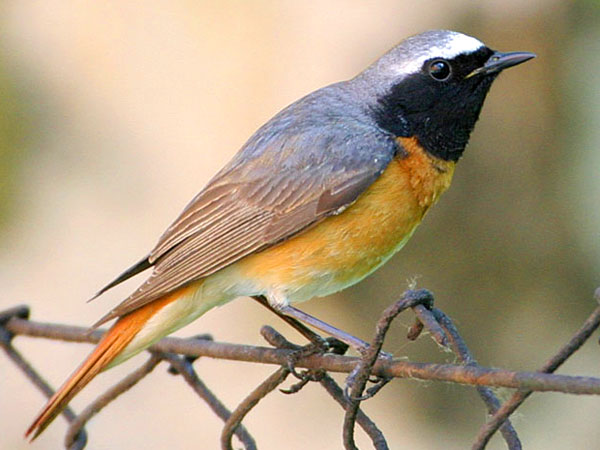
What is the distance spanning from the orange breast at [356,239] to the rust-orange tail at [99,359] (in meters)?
0.33

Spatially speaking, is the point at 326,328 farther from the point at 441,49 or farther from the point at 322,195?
the point at 441,49

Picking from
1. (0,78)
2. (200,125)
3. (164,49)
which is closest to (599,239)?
(200,125)

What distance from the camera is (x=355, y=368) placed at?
2047 millimetres

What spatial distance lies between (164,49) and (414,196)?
1895mm

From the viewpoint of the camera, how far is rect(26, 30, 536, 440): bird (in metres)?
3.05

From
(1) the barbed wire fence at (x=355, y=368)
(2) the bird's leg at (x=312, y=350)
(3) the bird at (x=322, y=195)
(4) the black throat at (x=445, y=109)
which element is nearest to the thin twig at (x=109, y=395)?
(1) the barbed wire fence at (x=355, y=368)

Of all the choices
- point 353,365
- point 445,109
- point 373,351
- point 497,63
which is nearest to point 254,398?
point 353,365

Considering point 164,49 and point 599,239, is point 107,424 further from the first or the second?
point 599,239

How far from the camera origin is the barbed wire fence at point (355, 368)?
1647 millimetres

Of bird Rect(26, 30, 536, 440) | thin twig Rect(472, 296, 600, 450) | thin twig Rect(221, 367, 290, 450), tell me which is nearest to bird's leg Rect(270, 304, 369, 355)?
bird Rect(26, 30, 536, 440)

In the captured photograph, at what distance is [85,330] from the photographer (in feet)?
9.18

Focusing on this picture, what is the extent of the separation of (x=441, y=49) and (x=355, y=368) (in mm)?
1536

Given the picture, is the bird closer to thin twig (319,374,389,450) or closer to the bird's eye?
the bird's eye

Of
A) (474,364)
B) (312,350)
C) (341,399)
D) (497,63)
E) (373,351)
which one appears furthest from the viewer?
(497,63)
